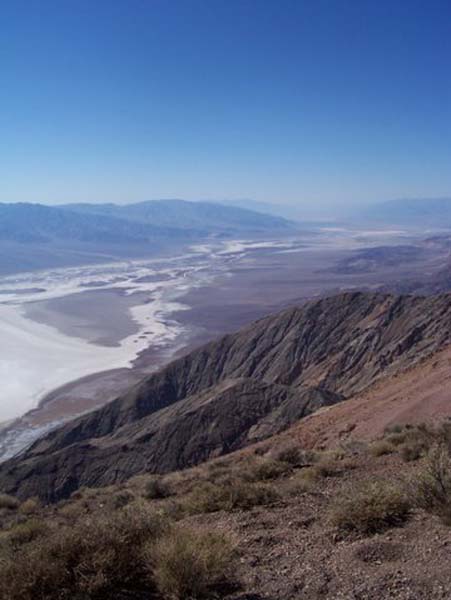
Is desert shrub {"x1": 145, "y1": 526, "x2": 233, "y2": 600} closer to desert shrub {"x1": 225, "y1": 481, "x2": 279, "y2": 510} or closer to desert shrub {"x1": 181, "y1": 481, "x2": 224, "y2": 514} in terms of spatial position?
desert shrub {"x1": 225, "y1": 481, "x2": 279, "y2": 510}

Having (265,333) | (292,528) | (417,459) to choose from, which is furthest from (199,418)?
(292,528)

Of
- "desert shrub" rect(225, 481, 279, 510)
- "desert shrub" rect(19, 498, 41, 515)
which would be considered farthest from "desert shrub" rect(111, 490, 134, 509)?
"desert shrub" rect(225, 481, 279, 510)

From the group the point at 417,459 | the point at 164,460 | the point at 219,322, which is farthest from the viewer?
the point at 219,322

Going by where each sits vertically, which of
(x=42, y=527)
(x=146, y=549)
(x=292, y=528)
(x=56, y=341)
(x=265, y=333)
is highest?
(x=146, y=549)

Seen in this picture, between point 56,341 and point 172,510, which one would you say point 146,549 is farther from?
point 56,341

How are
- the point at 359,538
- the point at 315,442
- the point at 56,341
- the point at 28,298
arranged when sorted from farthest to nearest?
the point at 28,298 < the point at 56,341 < the point at 315,442 < the point at 359,538

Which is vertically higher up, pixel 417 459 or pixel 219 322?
pixel 417 459

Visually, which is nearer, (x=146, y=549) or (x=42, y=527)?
(x=146, y=549)

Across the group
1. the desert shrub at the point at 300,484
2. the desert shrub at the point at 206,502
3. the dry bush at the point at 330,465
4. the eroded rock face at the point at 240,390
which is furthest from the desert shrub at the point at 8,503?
the eroded rock face at the point at 240,390
